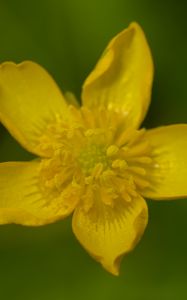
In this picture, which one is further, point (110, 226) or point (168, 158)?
point (168, 158)

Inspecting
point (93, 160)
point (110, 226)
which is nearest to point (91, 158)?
point (93, 160)

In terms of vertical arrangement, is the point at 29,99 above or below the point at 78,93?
above

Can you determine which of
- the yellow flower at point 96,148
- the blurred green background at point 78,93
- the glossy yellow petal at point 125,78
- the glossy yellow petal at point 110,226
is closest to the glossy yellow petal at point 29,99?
the yellow flower at point 96,148

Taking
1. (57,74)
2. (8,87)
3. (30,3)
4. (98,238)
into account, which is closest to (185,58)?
(57,74)

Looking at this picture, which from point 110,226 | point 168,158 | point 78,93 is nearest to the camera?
point 110,226

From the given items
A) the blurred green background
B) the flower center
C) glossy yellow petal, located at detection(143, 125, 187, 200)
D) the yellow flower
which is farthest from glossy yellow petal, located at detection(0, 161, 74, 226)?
the blurred green background

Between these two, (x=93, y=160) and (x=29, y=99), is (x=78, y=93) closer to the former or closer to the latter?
(x=29, y=99)

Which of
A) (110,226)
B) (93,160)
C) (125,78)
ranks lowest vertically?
(110,226)
